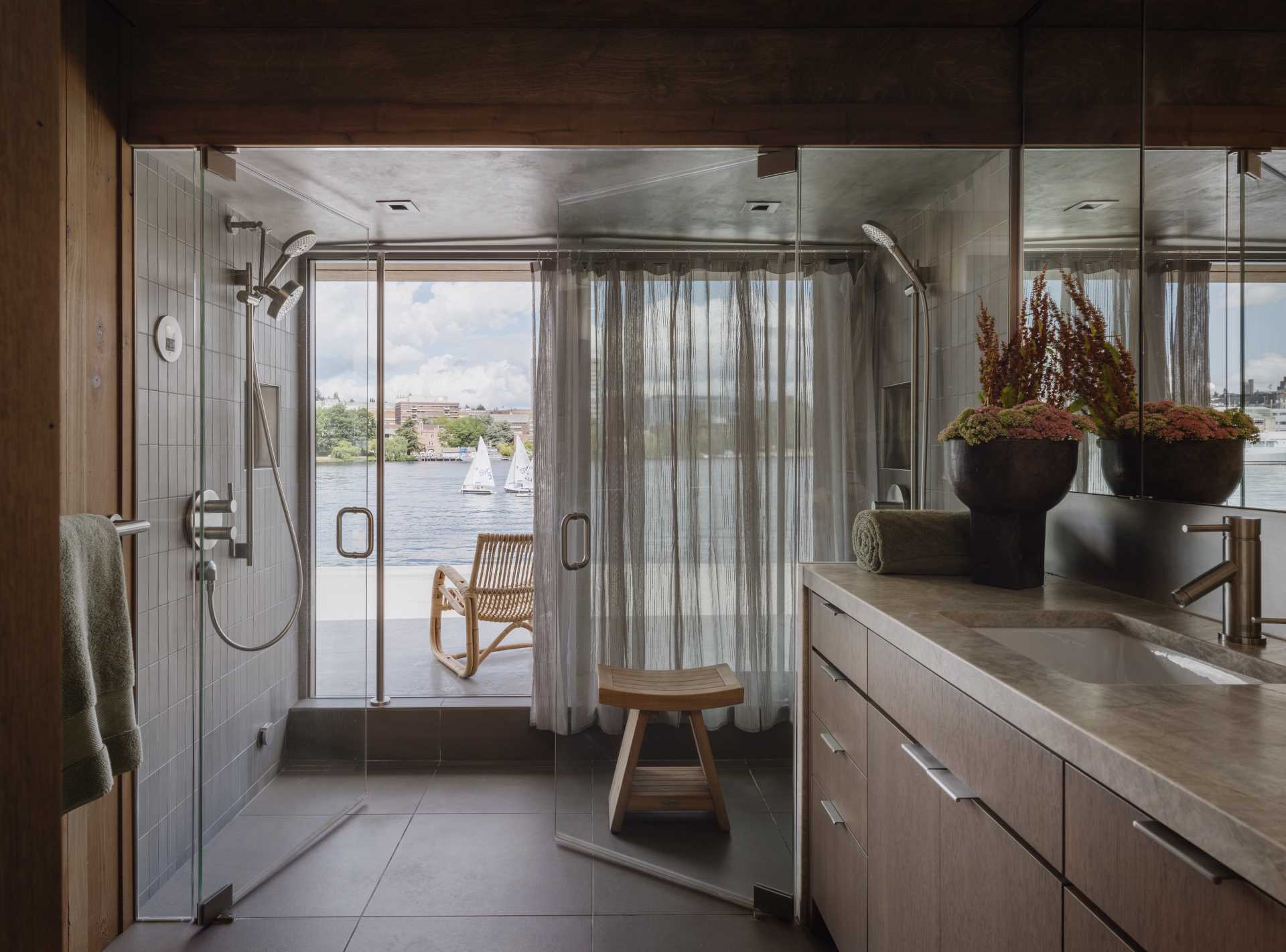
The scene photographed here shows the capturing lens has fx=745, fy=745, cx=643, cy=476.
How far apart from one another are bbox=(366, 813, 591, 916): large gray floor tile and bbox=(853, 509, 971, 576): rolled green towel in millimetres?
1343

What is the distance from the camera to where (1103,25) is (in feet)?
5.91

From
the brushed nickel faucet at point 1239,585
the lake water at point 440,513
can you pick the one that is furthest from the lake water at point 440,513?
the brushed nickel faucet at point 1239,585

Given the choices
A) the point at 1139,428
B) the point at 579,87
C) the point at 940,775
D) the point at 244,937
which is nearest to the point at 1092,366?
the point at 1139,428

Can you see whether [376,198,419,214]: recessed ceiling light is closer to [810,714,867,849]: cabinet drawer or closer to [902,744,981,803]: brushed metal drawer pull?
[810,714,867,849]: cabinet drawer

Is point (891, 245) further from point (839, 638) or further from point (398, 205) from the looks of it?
point (398, 205)

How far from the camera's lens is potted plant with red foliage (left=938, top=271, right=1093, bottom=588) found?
1691 millimetres

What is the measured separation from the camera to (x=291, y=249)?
95.0 inches

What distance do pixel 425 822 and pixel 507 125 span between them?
7.85ft

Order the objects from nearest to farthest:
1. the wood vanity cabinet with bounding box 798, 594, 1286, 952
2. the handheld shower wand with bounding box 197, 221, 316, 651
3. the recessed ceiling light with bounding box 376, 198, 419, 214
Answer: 1. the wood vanity cabinet with bounding box 798, 594, 1286, 952
2. the handheld shower wand with bounding box 197, 221, 316, 651
3. the recessed ceiling light with bounding box 376, 198, 419, 214

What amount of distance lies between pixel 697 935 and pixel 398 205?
2884 mm

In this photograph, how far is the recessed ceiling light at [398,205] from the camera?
10.1 ft

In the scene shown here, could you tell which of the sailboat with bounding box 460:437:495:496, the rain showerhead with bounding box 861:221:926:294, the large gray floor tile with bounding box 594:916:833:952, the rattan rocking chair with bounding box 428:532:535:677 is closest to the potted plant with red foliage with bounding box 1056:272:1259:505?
the rain showerhead with bounding box 861:221:926:294

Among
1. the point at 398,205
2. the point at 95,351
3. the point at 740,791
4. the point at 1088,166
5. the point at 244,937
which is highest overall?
the point at 398,205

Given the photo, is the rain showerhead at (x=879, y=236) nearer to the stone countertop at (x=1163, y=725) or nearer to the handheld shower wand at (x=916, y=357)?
the handheld shower wand at (x=916, y=357)
